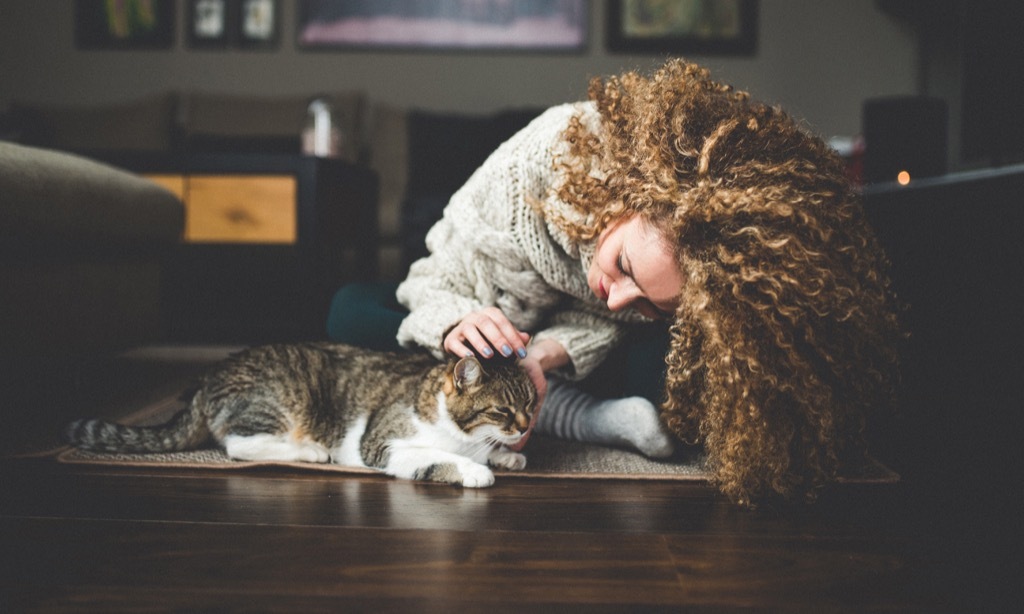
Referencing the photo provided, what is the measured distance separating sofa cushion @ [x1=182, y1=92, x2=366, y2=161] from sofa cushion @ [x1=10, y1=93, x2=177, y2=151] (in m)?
0.14

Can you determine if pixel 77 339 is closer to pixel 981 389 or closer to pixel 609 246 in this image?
pixel 609 246

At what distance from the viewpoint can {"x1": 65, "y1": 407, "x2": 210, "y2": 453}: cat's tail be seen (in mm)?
1205

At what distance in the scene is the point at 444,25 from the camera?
3.93 meters

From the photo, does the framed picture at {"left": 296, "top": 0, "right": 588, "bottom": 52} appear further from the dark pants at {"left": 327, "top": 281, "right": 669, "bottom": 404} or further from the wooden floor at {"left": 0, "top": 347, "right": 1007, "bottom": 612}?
the wooden floor at {"left": 0, "top": 347, "right": 1007, "bottom": 612}

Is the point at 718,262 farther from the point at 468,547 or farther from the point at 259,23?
the point at 259,23

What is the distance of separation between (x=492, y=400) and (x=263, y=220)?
1.39 m

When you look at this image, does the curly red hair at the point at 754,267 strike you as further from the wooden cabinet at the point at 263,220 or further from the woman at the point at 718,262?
the wooden cabinet at the point at 263,220

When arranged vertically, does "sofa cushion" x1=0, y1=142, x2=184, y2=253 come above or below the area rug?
above

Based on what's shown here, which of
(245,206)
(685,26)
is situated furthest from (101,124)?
(685,26)

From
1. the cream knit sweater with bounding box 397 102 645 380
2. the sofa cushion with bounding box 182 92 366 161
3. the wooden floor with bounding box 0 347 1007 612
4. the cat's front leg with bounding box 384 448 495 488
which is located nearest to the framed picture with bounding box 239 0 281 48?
the sofa cushion with bounding box 182 92 366 161

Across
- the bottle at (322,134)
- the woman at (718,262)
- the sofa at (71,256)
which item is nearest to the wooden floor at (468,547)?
the woman at (718,262)

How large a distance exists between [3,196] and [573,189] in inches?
42.1

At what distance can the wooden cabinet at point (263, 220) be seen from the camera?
7.04 feet

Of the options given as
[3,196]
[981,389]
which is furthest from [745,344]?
[3,196]
